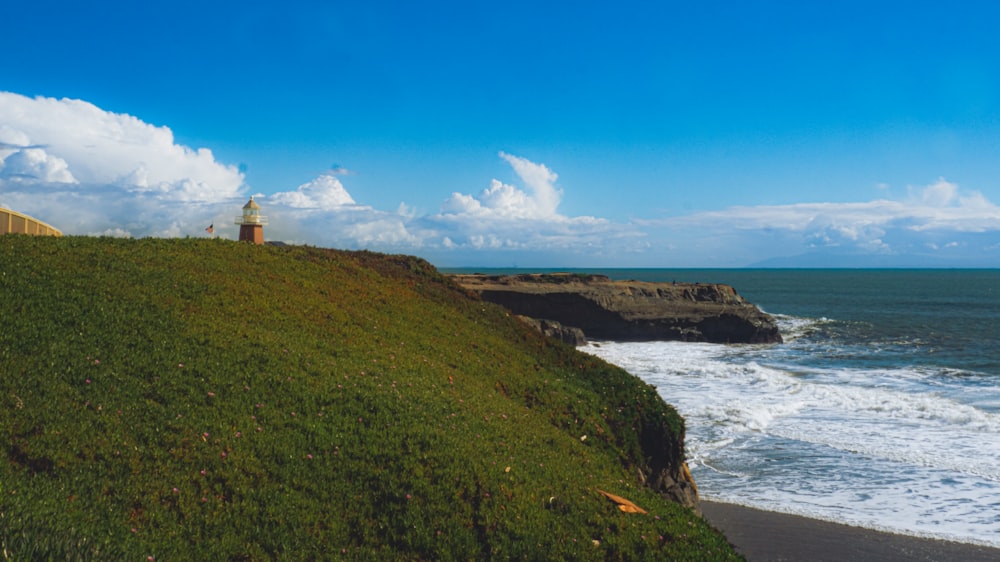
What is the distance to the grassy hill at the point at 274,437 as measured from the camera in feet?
29.3

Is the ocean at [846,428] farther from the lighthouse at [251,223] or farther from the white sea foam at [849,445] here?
the lighthouse at [251,223]

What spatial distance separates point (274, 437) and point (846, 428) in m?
20.2

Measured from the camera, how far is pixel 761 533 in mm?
14539

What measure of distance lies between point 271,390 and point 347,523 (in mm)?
3716

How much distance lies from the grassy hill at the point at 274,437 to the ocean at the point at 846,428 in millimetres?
4010

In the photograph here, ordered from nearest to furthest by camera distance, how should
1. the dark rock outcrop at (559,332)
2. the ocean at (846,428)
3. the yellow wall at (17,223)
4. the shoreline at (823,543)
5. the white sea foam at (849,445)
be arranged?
the shoreline at (823,543)
the white sea foam at (849,445)
the ocean at (846,428)
the yellow wall at (17,223)
the dark rock outcrop at (559,332)

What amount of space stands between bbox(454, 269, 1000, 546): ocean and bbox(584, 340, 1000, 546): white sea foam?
52 millimetres

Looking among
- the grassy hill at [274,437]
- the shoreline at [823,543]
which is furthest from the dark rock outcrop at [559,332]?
the shoreline at [823,543]

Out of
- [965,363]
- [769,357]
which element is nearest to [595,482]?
[769,357]

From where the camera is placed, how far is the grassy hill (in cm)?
894

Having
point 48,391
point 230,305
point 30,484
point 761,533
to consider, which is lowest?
point 761,533

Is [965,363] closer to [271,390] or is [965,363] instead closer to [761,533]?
[761,533]

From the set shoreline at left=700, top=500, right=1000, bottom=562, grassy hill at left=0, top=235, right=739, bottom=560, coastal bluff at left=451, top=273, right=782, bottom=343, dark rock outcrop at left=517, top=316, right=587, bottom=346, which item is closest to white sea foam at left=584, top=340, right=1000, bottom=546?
shoreline at left=700, top=500, right=1000, bottom=562

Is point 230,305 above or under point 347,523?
above
